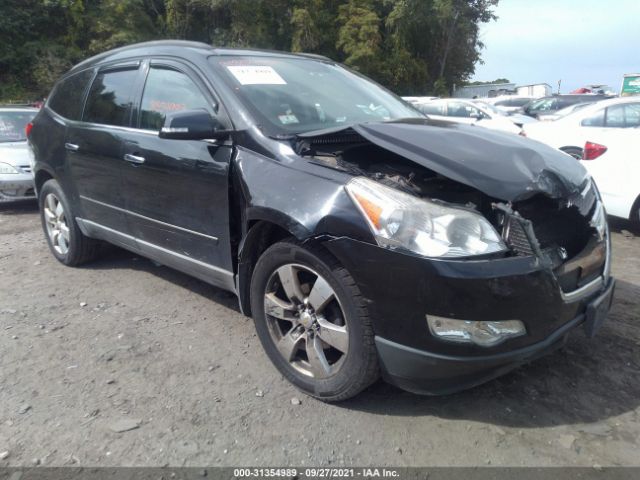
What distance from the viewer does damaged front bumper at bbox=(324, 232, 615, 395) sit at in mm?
2160

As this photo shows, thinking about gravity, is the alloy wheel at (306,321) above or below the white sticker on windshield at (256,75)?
below

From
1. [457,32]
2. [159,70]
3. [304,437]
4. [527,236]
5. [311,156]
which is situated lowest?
[304,437]

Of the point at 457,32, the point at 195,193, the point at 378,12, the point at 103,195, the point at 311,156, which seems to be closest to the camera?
the point at 311,156

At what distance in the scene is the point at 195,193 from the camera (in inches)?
124

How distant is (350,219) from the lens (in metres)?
2.32

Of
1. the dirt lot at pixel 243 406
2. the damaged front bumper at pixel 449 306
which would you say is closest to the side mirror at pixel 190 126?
the damaged front bumper at pixel 449 306

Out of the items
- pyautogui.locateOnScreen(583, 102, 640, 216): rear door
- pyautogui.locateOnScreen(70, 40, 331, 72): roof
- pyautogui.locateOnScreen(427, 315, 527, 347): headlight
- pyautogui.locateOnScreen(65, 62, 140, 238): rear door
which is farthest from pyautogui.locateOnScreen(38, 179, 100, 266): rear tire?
pyautogui.locateOnScreen(583, 102, 640, 216): rear door

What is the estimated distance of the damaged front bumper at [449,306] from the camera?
2.16 m

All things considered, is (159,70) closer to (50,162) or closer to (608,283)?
(50,162)

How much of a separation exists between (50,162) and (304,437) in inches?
143

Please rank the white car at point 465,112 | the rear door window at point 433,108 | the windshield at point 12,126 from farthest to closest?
the rear door window at point 433,108 < the white car at point 465,112 < the windshield at point 12,126

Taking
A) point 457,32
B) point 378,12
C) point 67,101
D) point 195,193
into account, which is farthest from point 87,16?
point 195,193

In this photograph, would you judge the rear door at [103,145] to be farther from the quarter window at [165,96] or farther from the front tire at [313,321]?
the front tire at [313,321]

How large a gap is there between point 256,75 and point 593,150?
15.0 ft
